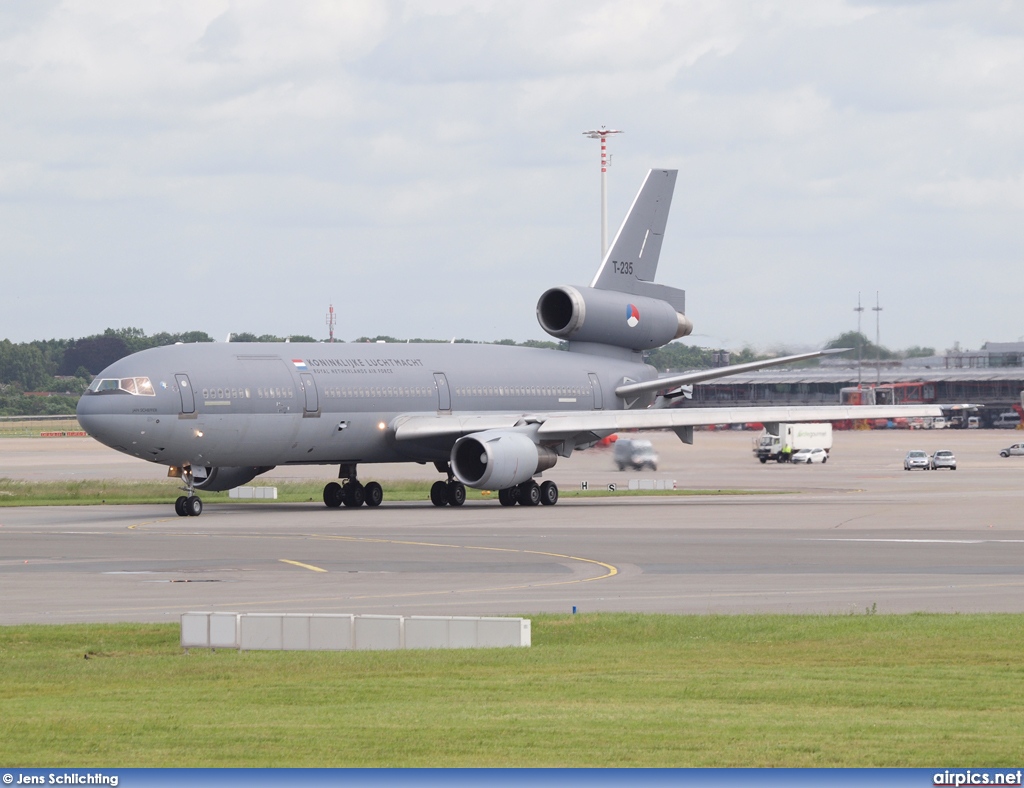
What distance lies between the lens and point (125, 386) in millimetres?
44125

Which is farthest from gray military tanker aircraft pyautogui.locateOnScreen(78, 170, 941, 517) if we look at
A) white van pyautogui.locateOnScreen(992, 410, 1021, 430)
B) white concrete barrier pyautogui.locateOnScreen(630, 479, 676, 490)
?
white van pyautogui.locateOnScreen(992, 410, 1021, 430)

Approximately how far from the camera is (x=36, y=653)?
60.7ft

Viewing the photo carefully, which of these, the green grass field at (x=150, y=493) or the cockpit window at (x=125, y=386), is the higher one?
the cockpit window at (x=125, y=386)

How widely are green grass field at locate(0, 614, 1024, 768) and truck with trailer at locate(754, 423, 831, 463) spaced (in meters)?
74.5

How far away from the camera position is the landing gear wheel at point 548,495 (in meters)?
50.6

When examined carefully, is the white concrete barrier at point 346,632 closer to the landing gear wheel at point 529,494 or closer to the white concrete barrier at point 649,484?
the landing gear wheel at point 529,494

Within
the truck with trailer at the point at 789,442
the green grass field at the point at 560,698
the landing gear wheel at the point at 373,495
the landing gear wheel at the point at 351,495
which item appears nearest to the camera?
the green grass field at the point at 560,698

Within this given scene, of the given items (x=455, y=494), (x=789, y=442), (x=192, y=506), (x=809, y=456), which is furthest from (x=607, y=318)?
(x=789, y=442)

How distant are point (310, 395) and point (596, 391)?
13532mm

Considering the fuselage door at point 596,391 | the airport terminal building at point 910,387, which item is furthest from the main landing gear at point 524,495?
the airport terminal building at point 910,387

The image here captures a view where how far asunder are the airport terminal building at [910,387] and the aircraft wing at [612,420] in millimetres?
93626

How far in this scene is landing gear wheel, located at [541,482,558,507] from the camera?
5059 cm

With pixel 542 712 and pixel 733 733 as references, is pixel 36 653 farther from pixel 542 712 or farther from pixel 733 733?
pixel 733 733

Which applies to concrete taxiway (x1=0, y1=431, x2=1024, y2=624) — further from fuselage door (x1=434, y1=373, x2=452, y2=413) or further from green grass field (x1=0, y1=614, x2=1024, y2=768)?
fuselage door (x1=434, y1=373, x2=452, y2=413)
